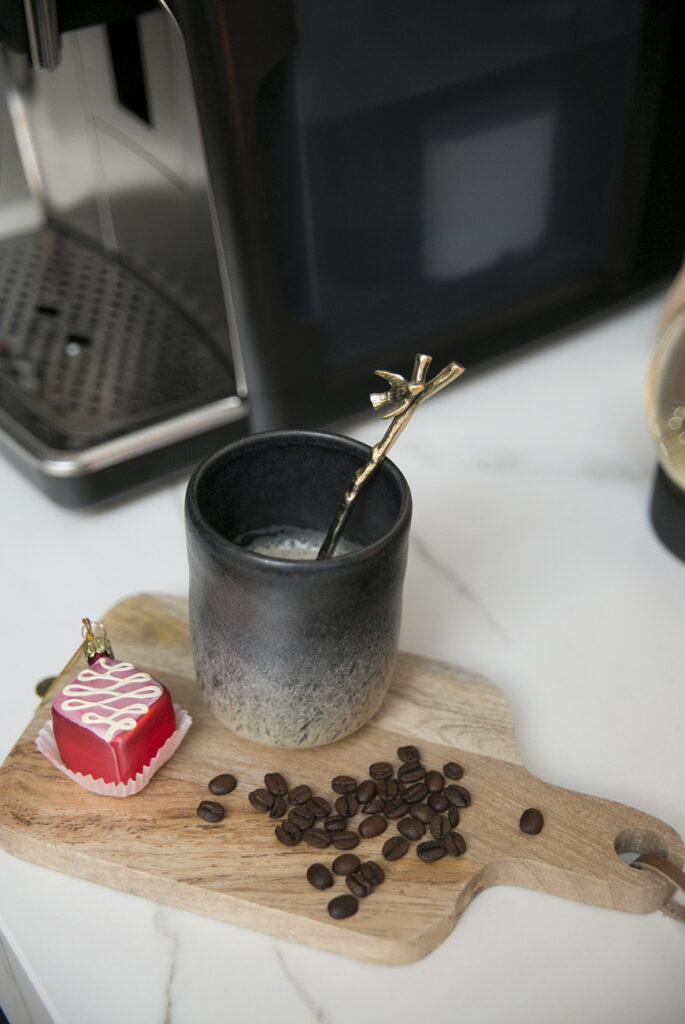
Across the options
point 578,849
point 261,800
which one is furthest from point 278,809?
point 578,849

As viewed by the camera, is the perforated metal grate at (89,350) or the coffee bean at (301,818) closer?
the coffee bean at (301,818)

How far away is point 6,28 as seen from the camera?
1.67ft

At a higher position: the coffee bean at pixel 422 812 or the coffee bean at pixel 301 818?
the coffee bean at pixel 301 818

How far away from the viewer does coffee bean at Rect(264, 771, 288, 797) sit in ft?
1.51

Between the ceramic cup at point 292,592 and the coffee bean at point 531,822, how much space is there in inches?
3.2

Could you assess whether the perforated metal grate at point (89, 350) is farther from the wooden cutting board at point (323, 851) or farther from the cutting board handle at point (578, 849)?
the cutting board handle at point (578, 849)

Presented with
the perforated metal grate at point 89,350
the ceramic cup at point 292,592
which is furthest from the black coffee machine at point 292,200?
the ceramic cup at point 292,592

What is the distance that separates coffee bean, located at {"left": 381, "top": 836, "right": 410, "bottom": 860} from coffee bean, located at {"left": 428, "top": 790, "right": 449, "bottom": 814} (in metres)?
0.02

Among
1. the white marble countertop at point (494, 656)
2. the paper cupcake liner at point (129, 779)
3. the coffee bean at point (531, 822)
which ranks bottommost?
the white marble countertop at point (494, 656)

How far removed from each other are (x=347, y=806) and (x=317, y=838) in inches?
0.8

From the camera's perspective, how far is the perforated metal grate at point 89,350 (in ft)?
2.08

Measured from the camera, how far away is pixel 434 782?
468 millimetres

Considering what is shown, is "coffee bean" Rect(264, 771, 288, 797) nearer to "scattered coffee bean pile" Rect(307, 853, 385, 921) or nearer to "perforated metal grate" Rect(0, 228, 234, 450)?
"scattered coffee bean pile" Rect(307, 853, 385, 921)

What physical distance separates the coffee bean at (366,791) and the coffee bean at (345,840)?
0.06 ft
